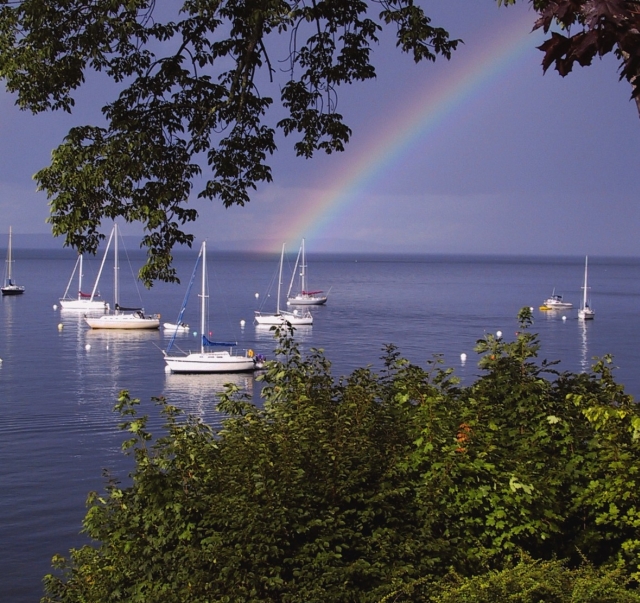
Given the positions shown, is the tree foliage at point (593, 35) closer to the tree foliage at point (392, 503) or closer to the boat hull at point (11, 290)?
the tree foliage at point (392, 503)

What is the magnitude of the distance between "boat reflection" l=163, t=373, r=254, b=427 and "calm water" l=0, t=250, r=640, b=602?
0.12 m

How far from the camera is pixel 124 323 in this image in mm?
91625

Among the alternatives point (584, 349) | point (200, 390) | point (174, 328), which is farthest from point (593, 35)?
point (174, 328)

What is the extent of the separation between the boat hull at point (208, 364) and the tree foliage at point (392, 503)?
50.7 metres

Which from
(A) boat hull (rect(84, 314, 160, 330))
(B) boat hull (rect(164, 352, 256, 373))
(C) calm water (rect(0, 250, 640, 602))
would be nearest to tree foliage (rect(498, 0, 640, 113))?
(C) calm water (rect(0, 250, 640, 602))

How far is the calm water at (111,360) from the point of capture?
29.0 meters

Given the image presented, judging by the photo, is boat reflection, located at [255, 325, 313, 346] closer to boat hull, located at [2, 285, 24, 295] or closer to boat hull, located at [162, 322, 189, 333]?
boat hull, located at [162, 322, 189, 333]

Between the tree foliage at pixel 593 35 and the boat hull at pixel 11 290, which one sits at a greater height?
the tree foliage at pixel 593 35

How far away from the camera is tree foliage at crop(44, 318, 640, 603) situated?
7.35m

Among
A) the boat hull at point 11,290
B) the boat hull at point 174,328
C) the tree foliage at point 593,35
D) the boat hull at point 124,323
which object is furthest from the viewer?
the boat hull at point 11,290

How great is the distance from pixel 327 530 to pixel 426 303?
130858 millimetres

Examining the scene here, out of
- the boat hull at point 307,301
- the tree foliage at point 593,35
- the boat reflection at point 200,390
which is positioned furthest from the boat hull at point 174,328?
the tree foliage at point 593,35

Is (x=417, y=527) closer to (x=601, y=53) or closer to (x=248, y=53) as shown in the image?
(x=601, y=53)

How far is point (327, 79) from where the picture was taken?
1197 cm
